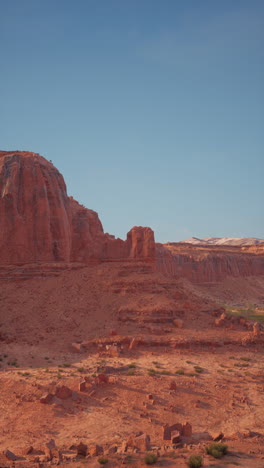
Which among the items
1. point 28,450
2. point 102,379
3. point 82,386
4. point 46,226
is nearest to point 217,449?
point 28,450

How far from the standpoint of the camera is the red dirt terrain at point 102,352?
1429 centimetres

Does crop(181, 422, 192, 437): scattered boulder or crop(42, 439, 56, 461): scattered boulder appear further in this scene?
crop(181, 422, 192, 437): scattered boulder

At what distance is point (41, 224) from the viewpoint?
3409cm

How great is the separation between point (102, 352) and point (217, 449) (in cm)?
1309

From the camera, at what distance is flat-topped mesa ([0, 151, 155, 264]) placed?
110ft

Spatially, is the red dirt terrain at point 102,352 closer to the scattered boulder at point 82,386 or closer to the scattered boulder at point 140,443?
the scattered boulder at point 140,443

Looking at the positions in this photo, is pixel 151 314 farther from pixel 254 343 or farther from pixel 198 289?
pixel 198 289

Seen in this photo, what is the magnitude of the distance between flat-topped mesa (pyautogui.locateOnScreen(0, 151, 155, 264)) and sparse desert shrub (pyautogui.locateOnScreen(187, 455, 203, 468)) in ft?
79.3

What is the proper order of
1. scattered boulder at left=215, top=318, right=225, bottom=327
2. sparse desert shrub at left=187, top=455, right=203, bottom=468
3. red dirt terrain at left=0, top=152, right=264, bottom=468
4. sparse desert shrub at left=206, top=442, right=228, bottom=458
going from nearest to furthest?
sparse desert shrub at left=187, top=455, right=203, bottom=468 < sparse desert shrub at left=206, top=442, right=228, bottom=458 < red dirt terrain at left=0, top=152, right=264, bottom=468 < scattered boulder at left=215, top=318, right=225, bottom=327

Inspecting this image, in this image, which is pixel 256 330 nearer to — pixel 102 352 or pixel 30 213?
pixel 102 352

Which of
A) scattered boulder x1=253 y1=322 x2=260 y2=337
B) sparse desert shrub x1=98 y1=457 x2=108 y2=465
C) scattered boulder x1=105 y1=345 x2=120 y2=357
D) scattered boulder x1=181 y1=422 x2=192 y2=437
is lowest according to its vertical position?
scattered boulder x1=181 y1=422 x2=192 y2=437

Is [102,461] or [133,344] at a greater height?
[133,344]

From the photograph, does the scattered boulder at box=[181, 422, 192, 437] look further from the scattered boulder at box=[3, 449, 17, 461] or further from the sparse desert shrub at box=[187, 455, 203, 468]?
the scattered boulder at box=[3, 449, 17, 461]

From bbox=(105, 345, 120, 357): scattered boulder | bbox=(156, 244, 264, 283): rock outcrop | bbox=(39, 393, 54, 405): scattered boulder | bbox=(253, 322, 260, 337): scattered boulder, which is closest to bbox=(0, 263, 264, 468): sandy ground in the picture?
bbox=(105, 345, 120, 357): scattered boulder
